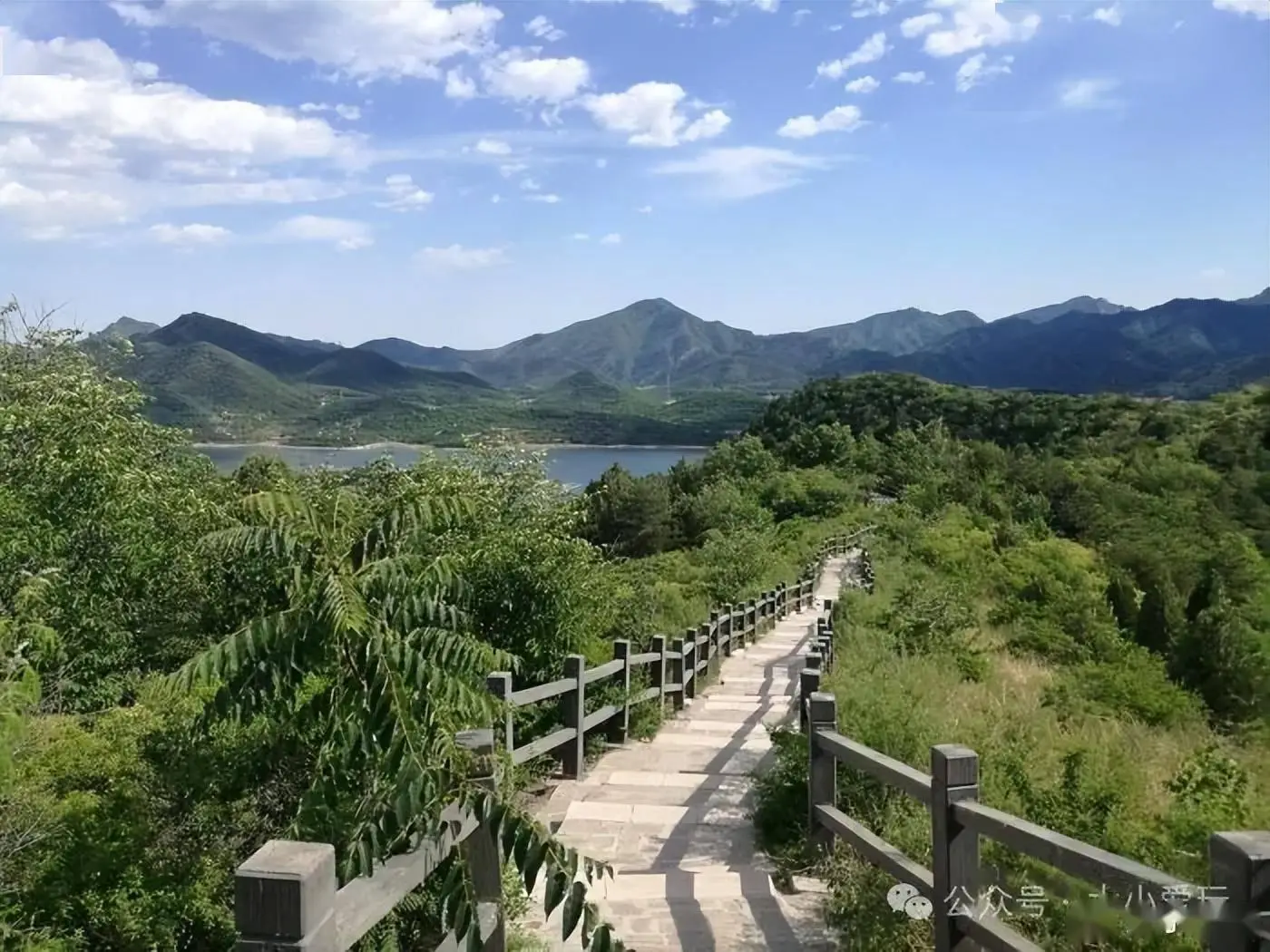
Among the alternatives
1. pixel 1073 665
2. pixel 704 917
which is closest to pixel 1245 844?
pixel 704 917

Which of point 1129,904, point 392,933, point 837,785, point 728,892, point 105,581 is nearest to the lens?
point 1129,904

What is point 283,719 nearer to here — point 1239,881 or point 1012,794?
point 1239,881

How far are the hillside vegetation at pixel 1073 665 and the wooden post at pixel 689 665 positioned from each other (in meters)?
1.89

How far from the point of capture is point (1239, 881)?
2658 millimetres

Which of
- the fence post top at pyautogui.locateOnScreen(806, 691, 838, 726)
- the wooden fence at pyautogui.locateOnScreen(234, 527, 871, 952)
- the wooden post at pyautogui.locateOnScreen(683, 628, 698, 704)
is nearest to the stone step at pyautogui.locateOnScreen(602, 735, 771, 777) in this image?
the wooden fence at pyautogui.locateOnScreen(234, 527, 871, 952)

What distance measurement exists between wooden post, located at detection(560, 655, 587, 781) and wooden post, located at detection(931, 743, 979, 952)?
4384 mm

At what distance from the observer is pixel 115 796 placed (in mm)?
5191

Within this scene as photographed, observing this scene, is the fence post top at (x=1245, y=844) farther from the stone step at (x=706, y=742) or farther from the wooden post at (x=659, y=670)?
the wooden post at (x=659, y=670)

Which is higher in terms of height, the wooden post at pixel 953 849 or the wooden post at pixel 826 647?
the wooden post at pixel 953 849

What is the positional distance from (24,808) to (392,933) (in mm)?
2334

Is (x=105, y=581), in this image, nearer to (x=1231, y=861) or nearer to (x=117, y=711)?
(x=117, y=711)

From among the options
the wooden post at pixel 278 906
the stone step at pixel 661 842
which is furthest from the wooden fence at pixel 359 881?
the stone step at pixel 661 842

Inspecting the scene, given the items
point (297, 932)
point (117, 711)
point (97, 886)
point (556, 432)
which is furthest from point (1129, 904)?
point (556, 432)

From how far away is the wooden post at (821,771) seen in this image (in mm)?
6020
